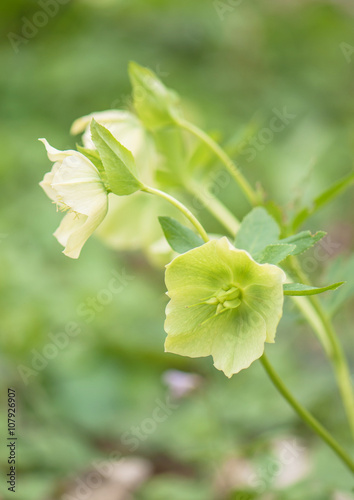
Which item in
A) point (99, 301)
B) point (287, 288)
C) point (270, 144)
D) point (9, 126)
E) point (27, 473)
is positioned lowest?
point (270, 144)

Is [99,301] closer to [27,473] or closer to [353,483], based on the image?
[27,473]

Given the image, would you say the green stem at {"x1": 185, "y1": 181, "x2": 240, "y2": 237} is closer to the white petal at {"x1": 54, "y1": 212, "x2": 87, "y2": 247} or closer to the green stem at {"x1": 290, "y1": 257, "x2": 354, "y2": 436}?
the green stem at {"x1": 290, "y1": 257, "x2": 354, "y2": 436}

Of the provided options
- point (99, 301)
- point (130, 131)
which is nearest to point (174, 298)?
point (130, 131)

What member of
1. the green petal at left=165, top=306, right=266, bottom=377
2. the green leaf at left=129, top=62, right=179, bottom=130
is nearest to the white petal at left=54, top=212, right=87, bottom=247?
the green petal at left=165, top=306, right=266, bottom=377

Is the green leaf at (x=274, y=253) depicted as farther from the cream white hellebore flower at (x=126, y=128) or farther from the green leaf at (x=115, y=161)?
the cream white hellebore flower at (x=126, y=128)

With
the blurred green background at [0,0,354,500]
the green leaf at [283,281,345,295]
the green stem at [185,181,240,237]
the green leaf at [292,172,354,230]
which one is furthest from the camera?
the blurred green background at [0,0,354,500]
